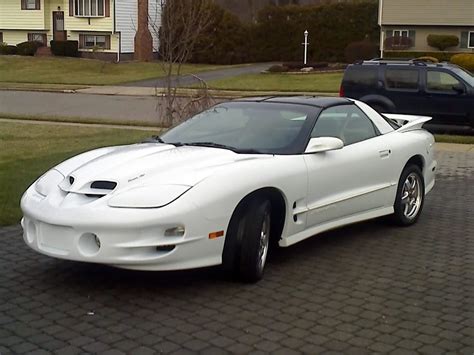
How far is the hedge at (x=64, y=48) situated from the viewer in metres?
48.8

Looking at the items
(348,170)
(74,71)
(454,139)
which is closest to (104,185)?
(348,170)

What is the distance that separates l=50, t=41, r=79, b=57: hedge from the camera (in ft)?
160

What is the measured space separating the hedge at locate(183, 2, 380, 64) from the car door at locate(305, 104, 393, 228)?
134 feet

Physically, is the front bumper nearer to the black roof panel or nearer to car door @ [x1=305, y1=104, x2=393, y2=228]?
car door @ [x1=305, y1=104, x2=393, y2=228]

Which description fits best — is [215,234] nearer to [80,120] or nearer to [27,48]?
[80,120]

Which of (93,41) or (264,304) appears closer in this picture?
(264,304)

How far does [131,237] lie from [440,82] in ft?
43.7

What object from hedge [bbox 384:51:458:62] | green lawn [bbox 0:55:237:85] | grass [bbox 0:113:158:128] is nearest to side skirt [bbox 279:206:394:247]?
grass [bbox 0:113:158:128]

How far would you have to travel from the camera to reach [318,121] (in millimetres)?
6566

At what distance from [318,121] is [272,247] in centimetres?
120

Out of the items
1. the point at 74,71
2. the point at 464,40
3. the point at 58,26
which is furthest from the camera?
the point at 58,26

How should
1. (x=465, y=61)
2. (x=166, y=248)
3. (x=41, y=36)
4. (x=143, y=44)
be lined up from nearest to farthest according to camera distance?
1. (x=166, y=248)
2. (x=465, y=61)
3. (x=143, y=44)
4. (x=41, y=36)

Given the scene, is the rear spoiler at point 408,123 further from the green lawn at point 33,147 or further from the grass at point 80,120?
the grass at point 80,120

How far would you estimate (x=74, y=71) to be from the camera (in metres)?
41.8
